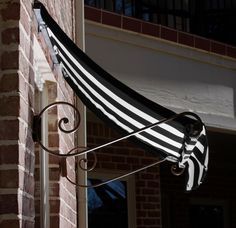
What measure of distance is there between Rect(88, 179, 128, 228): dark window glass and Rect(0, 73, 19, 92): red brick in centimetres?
591

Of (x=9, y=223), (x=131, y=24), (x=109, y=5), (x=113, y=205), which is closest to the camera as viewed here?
(x=9, y=223)

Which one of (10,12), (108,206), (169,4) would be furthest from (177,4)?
(10,12)

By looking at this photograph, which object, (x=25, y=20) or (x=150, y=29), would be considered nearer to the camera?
(x=25, y=20)

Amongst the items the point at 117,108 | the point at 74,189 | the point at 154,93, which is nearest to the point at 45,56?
the point at 117,108

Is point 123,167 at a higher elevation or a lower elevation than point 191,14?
lower

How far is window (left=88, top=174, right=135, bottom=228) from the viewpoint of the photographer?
28.2 feet

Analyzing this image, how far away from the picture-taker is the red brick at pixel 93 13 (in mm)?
6461

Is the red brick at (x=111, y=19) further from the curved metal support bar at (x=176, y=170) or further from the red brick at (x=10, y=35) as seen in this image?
the red brick at (x=10, y=35)

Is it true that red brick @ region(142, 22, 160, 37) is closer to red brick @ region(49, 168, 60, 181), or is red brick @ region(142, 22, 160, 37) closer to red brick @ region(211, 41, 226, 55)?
red brick @ region(211, 41, 226, 55)

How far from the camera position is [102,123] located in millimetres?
8094

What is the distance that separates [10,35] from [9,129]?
1.22 ft

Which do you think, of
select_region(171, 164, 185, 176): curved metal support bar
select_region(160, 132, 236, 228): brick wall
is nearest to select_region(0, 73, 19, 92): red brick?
select_region(171, 164, 185, 176): curved metal support bar

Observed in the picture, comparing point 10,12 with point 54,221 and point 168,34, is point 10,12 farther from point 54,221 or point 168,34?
point 168,34

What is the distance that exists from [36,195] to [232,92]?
14.5ft
